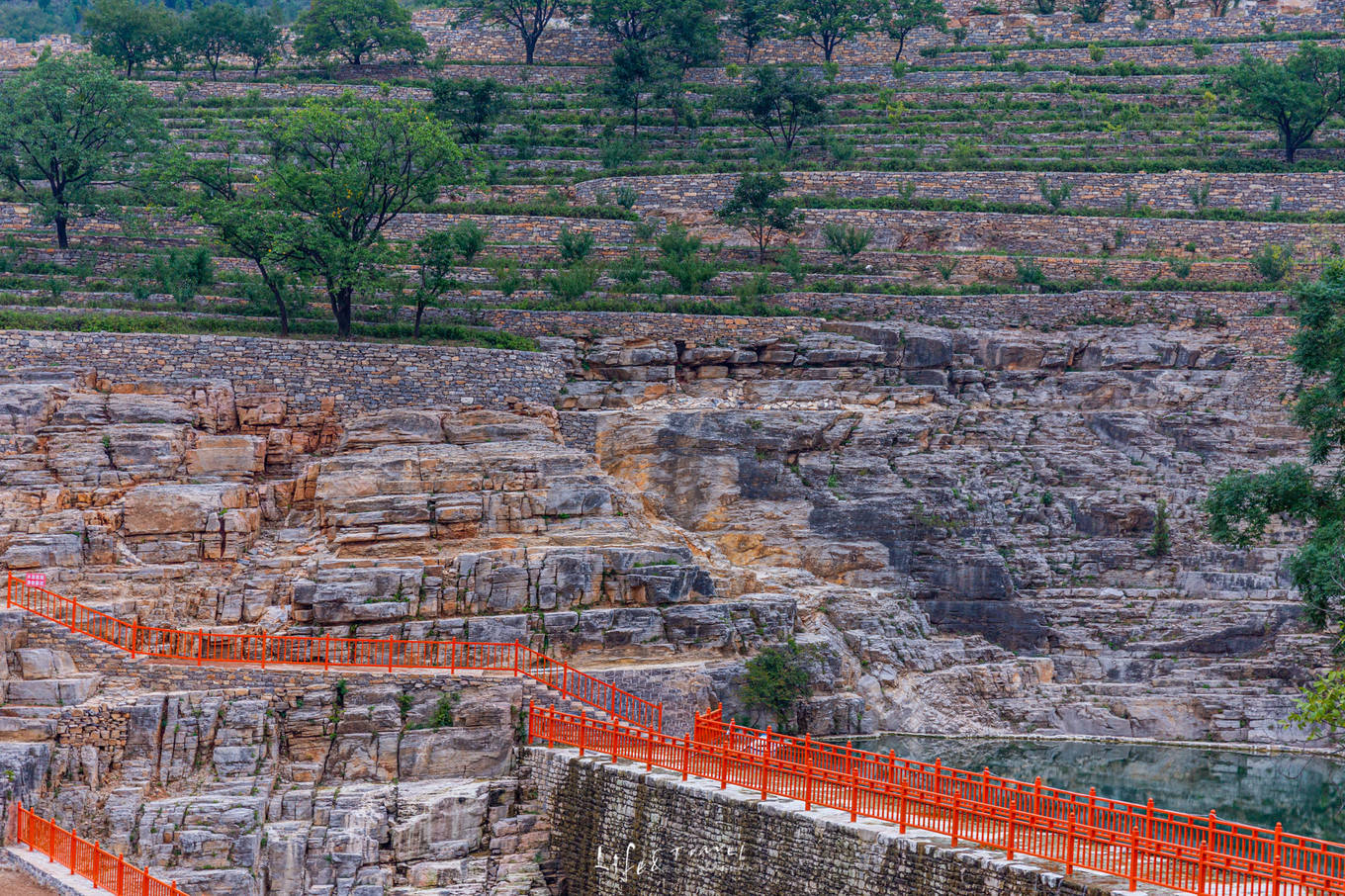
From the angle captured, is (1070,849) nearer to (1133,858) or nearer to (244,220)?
(1133,858)

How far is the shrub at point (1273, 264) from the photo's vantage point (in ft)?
138

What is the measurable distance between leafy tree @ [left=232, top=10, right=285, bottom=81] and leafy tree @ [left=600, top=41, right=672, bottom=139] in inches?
575

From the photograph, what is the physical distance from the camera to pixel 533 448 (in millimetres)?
34469

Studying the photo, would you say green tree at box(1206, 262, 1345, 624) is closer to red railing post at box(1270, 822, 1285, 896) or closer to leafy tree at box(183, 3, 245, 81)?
red railing post at box(1270, 822, 1285, 896)

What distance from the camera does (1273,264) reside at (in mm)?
42219

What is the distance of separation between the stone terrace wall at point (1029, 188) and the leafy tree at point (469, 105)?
5084mm

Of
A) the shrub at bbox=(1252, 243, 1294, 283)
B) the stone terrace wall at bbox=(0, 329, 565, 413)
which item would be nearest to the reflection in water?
the stone terrace wall at bbox=(0, 329, 565, 413)

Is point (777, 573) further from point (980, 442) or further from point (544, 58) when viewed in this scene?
point (544, 58)

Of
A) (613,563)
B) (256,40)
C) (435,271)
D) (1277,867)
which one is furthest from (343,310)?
(1277,867)

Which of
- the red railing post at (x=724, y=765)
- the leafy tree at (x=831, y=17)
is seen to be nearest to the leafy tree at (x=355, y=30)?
the leafy tree at (x=831, y=17)

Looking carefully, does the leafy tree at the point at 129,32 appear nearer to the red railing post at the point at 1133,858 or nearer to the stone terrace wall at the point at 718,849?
the stone terrace wall at the point at 718,849

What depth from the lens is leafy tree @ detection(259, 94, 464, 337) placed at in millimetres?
36906

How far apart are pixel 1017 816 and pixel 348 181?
24961 mm

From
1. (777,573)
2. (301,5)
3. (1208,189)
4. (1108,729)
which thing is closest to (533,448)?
(777,573)
